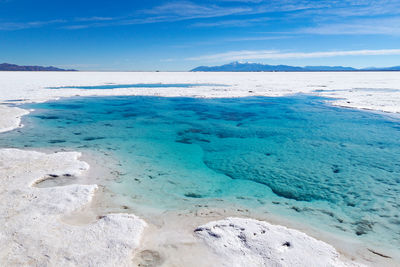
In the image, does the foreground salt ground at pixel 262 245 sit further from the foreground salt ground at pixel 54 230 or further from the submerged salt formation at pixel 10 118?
the submerged salt formation at pixel 10 118

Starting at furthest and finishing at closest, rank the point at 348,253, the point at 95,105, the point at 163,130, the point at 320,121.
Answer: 1. the point at 95,105
2. the point at 320,121
3. the point at 163,130
4. the point at 348,253

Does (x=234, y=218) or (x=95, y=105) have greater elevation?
(x=95, y=105)

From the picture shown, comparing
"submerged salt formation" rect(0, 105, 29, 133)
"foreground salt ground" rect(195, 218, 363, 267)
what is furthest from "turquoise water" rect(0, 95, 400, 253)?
"foreground salt ground" rect(195, 218, 363, 267)

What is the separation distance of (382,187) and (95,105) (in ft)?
50.3

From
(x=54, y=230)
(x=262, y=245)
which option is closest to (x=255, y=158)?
(x=262, y=245)

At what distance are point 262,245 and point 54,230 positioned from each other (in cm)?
282

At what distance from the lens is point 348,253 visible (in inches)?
139

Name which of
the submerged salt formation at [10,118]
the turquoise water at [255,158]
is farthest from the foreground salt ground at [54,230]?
the submerged salt formation at [10,118]

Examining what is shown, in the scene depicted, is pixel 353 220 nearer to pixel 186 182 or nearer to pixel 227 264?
pixel 227 264

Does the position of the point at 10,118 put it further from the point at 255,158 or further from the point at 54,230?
the point at 255,158

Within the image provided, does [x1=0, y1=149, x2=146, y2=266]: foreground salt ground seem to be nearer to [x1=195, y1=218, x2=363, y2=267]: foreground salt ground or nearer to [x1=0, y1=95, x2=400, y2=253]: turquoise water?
[x1=0, y1=95, x2=400, y2=253]: turquoise water

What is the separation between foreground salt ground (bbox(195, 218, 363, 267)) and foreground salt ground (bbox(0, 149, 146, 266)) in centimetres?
108

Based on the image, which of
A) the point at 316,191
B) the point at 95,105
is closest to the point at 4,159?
the point at 316,191

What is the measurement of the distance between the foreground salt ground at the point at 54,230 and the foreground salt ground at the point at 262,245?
3.56 ft
